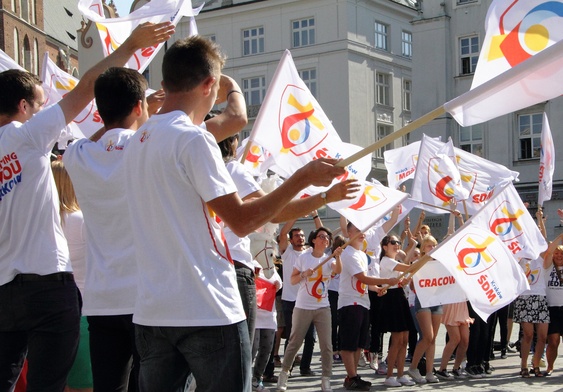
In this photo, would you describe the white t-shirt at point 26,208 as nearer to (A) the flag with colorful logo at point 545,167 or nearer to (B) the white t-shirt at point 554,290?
(B) the white t-shirt at point 554,290

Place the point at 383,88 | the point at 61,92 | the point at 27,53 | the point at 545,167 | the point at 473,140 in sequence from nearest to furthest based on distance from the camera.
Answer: the point at 61,92 → the point at 545,167 → the point at 473,140 → the point at 383,88 → the point at 27,53

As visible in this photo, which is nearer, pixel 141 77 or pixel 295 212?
pixel 295 212

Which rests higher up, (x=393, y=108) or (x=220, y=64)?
(x=393, y=108)

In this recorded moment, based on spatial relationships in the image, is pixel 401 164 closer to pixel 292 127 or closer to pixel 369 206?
pixel 369 206

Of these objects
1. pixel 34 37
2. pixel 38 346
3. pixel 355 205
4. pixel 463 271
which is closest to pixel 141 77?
pixel 38 346

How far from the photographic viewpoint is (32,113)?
516 cm

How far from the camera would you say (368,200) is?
9.41 meters

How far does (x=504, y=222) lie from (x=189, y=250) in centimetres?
971

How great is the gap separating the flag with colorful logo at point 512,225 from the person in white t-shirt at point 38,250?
8.55 m

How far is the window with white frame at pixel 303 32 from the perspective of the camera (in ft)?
159

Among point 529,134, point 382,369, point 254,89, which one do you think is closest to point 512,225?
point 382,369

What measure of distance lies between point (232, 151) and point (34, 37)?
64.9 metres

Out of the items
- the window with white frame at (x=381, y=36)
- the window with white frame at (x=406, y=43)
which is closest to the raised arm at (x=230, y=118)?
the window with white frame at (x=381, y=36)

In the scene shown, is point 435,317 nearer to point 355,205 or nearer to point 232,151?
point 355,205
